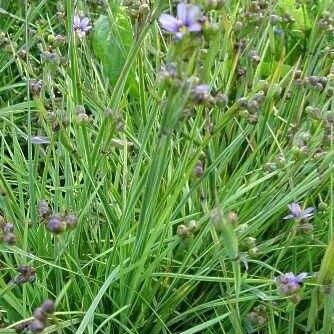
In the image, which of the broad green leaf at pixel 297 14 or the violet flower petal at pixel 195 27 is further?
the broad green leaf at pixel 297 14

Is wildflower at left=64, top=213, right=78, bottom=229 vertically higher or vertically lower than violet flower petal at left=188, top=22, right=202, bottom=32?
lower

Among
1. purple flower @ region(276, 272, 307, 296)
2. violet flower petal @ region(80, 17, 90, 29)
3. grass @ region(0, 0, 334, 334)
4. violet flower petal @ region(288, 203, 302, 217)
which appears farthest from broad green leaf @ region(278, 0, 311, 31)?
purple flower @ region(276, 272, 307, 296)

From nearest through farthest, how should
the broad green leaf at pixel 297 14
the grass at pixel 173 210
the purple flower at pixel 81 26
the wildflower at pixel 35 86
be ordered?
1. the grass at pixel 173 210
2. the wildflower at pixel 35 86
3. the purple flower at pixel 81 26
4. the broad green leaf at pixel 297 14

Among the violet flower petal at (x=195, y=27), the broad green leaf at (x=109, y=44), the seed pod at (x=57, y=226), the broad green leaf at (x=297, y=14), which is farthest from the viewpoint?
the broad green leaf at (x=297, y=14)

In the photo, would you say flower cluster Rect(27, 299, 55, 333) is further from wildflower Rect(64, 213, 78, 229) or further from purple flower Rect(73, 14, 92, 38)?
purple flower Rect(73, 14, 92, 38)

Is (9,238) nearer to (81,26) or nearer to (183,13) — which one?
(183,13)

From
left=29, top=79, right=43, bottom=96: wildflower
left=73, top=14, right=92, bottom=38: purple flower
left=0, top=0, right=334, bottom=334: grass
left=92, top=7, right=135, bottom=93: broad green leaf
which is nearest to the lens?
left=0, top=0, right=334, bottom=334: grass

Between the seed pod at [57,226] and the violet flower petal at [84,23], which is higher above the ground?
the violet flower petal at [84,23]

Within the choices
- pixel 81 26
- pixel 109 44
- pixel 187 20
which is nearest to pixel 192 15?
pixel 187 20

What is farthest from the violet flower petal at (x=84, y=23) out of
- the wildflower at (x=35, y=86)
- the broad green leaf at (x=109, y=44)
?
the broad green leaf at (x=109, y=44)

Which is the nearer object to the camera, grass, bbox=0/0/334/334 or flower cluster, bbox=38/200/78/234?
flower cluster, bbox=38/200/78/234

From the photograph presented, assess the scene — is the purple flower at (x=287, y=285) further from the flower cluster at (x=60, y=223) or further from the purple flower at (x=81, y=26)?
the purple flower at (x=81, y=26)

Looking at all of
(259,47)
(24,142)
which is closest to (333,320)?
(259,47)
